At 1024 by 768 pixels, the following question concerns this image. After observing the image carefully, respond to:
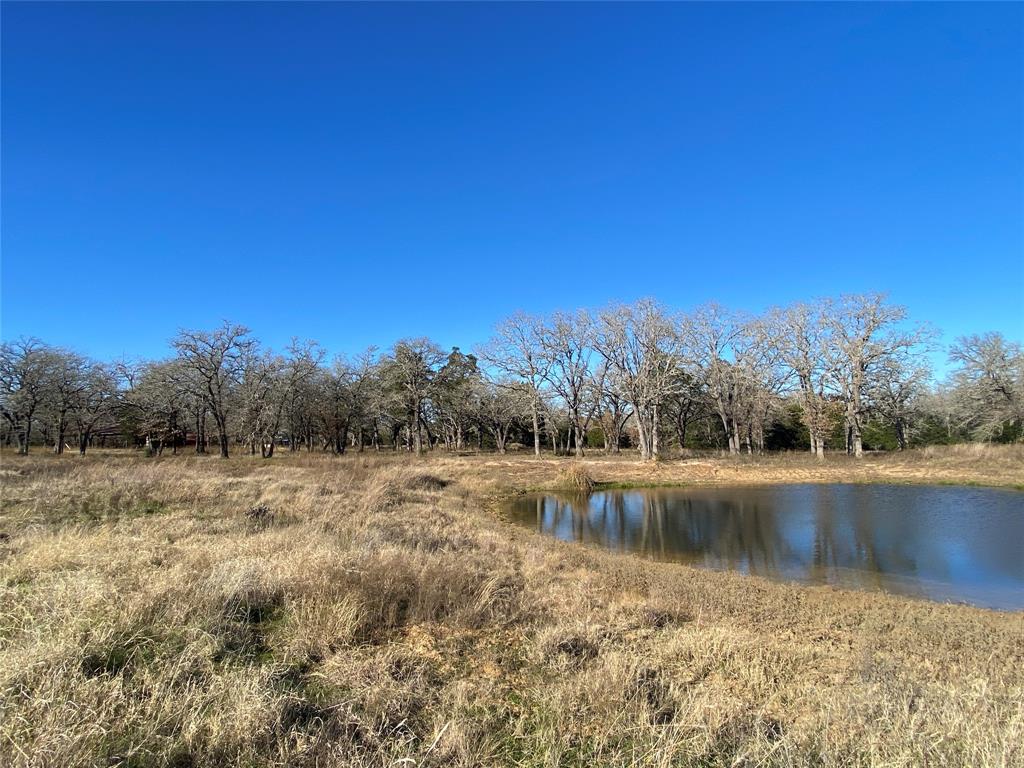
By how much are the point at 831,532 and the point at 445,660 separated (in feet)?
50.4

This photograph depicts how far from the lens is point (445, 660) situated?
16.7 ft

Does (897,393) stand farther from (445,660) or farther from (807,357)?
(445,660)

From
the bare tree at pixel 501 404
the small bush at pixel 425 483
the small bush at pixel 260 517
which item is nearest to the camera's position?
the small bush at pixel 260 517

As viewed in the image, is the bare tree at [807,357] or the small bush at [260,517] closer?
the small bush at [260,517]

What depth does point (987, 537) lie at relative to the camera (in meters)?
14.4

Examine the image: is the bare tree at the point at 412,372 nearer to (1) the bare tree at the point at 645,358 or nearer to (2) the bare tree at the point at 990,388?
(1) the bare tree at the point at 645,358

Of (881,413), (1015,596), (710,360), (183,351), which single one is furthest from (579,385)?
(1015,596)

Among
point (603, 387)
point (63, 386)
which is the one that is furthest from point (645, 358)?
point (63, 386)

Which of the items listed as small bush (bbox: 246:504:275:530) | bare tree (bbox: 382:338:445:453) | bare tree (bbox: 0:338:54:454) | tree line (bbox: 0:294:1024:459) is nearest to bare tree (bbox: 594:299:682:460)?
tree line (bbox: 0:294:1024:459)

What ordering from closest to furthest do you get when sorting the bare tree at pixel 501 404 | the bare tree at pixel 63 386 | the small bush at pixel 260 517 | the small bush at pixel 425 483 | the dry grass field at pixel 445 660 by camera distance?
the dry grass field at pixel 445 660
the small bush at pixel 260 517
the small bush at pixel 425 483
the bare tree at pixel 63 386
the bare tree at pixel 501 404

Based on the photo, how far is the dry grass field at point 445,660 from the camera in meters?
3.22

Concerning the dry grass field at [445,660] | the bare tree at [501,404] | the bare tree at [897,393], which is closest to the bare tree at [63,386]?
the bare tree at [501,404]

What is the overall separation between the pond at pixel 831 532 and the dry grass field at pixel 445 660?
8.12 feet

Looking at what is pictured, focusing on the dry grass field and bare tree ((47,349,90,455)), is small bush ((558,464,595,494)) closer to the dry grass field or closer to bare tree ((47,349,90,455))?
the dry grass field
